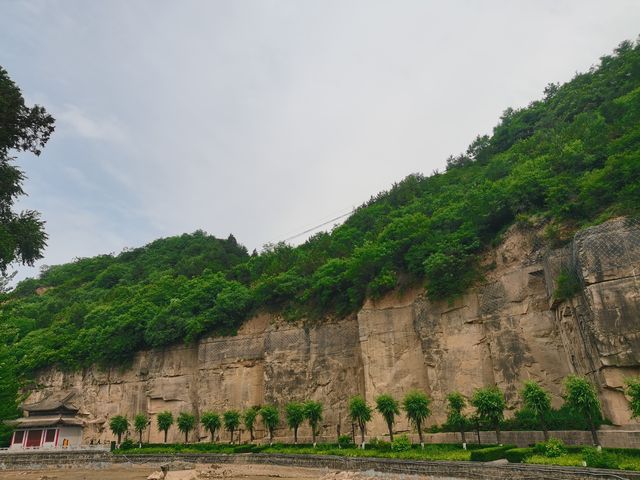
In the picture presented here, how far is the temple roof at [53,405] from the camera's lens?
4547 centimetres

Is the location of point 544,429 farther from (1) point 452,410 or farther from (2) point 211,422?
(2) point 211,422

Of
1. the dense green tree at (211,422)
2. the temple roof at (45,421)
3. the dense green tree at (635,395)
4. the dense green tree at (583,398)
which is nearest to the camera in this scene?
the dense green tree at (635,395)

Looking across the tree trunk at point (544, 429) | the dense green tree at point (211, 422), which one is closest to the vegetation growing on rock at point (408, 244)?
the dense green tree at point (211, 422)

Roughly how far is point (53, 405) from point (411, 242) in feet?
120

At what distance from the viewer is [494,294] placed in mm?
30594

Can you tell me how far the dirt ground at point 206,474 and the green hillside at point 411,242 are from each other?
8713mm

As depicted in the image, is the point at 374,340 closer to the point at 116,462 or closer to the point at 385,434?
the point at 385,434

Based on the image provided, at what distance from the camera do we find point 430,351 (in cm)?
3231

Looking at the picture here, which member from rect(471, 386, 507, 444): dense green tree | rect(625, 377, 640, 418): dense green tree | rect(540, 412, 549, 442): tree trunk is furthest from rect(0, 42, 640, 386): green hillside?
rect(540, 412, 549, 442): tree trunk

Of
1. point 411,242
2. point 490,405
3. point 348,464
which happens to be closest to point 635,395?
point 490,405

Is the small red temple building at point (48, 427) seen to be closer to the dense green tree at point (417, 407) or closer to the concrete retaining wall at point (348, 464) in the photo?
the concrete retaining wall at point (348, 464)

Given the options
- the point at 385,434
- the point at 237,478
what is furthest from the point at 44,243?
the point at 385,434

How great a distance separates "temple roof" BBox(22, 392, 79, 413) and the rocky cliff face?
1.37 meters

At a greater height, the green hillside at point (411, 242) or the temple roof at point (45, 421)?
the green hillside at point (411, 242)
